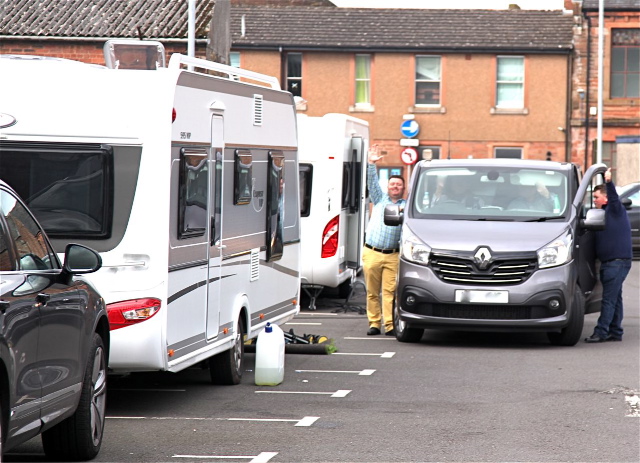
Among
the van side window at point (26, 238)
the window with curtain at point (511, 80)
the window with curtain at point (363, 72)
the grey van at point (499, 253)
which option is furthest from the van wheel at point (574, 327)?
the window with curtain at point (363, 72)

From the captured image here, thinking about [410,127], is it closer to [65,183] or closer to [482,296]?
[482,296]

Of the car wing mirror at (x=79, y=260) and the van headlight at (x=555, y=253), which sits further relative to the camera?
the van headlight at (x=555, y=253)

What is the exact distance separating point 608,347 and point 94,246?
730cm

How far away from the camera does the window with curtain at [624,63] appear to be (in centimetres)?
4616

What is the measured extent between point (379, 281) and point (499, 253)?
2002 millimetres

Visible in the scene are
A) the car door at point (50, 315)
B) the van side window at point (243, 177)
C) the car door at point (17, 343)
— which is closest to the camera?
the car door at point (17, 343)

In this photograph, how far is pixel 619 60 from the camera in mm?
46250

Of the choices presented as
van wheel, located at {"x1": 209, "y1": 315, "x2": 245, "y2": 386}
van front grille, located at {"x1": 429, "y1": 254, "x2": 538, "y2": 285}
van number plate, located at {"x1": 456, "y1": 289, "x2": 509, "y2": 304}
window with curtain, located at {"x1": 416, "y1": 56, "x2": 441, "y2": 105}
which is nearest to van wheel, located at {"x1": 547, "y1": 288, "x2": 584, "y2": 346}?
van front grille, located at {"x1": 429, "y1": 254, "x2": 538, "y2": 285}

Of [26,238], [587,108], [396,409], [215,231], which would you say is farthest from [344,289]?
[587,108]

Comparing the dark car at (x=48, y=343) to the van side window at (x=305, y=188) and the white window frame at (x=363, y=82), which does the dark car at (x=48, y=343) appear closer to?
the van side window at (x=305, y=188)

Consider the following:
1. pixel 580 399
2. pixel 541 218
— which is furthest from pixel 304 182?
pixel 580 399

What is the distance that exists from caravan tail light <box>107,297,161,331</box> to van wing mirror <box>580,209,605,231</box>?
6.82 m

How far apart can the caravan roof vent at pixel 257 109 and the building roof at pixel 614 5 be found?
35227mm

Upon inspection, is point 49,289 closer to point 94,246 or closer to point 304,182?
point 94,246
